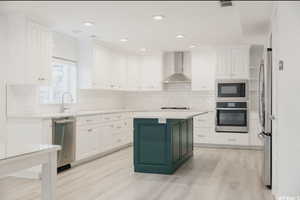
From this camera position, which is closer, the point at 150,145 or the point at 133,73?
the point at 150,145

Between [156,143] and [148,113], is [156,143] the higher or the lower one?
the lower one

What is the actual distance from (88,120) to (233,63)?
3.57 m

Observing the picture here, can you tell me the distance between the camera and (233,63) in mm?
7000

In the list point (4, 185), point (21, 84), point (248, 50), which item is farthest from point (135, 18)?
point (248, 50)

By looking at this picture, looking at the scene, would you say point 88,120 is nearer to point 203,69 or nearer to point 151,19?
point 151,19

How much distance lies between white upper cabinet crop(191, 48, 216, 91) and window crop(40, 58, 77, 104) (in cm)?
289

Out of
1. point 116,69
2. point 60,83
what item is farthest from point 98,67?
point 116,69

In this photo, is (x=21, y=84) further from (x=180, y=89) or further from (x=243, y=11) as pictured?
(x=180, y=89)

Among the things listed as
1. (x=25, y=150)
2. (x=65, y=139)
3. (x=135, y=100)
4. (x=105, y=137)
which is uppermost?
(x=135, y=100)

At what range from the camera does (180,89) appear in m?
7.95

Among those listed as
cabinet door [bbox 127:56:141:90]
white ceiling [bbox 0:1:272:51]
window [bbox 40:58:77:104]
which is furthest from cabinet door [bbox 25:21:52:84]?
cabinet door [bbox 127:56:141:90]

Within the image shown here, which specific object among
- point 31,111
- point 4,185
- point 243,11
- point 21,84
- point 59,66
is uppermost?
point 243,11
